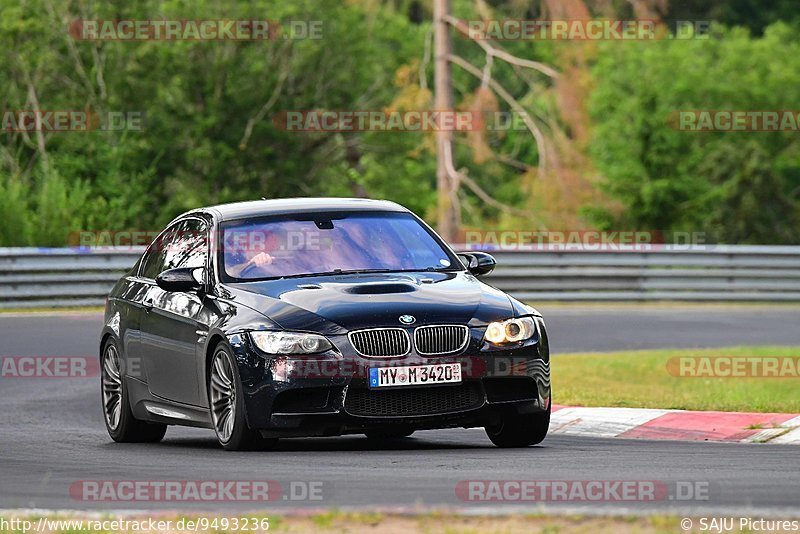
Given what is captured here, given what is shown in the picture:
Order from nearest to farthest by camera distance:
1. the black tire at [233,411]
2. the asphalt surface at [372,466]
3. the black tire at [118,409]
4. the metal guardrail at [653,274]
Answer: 1. the asphalt surface at [372,466]
2. the black tire at [233,411]
3. the black tire at [118,409]
4. the metal guardrail at [653,274]

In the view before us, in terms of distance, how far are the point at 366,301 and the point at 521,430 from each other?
1.35m

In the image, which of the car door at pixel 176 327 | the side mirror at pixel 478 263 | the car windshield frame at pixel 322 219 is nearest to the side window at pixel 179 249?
the car door at pixel 176 327

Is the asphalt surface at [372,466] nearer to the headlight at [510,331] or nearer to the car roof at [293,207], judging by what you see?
the headlight at [510,331]

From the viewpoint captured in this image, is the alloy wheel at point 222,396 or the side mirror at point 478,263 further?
the side mirror at point 478,263

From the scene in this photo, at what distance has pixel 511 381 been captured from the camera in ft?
35.2

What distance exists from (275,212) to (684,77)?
140 feet

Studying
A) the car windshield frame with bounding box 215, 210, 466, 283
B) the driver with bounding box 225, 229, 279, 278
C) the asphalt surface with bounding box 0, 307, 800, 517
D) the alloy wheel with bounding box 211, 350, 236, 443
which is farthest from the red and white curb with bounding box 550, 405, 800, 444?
the alloy wheel with bounding box 211, 350, 236, 443

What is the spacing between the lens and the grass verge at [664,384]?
14.0 m

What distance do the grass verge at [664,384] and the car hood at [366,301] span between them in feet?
10.9

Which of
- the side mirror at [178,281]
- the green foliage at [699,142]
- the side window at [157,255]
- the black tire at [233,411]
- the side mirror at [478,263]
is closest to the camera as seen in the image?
the black tire at [233,411]

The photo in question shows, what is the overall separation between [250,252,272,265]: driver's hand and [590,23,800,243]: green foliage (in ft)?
99.0

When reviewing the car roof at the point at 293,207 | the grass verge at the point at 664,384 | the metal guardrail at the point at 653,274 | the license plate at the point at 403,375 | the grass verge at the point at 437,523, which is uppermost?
the car roof at the point at 293,207

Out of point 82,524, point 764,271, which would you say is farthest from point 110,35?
point 82,524

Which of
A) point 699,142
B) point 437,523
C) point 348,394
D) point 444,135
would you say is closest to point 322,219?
point 348,394
